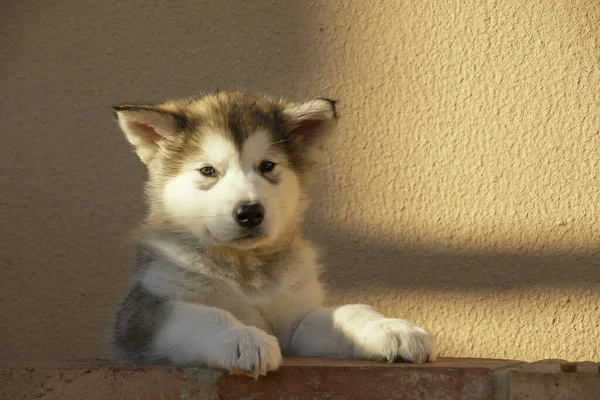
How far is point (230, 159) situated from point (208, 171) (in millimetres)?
115

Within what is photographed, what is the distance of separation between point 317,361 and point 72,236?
218 cm

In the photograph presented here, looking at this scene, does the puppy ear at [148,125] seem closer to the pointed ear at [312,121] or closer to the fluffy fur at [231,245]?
the fluffy fur at [231,245]

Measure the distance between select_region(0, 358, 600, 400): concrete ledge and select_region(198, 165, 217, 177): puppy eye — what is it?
909 mm

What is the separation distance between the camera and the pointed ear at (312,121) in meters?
4.10

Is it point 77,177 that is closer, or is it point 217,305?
point 217,305

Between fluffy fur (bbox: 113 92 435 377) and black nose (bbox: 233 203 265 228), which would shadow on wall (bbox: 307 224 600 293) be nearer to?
fluffy fur (bbox: 113 92 435 377)

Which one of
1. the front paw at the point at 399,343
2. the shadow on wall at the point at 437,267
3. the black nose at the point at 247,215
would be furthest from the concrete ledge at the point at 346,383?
the shadow on wall at the point at 437,267

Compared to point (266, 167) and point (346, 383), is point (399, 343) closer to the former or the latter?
point (346, 383)

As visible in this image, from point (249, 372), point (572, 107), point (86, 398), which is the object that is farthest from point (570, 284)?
point (86, 398)

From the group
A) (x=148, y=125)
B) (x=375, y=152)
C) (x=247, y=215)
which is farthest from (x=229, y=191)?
(x=375, y=152)

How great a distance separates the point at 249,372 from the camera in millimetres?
3123

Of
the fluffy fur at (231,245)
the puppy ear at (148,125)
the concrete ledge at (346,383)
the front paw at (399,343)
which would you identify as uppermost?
the puppy ear at (148,125)

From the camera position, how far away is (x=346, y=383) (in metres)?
3.17

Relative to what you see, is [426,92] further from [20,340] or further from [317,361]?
[20,340]
